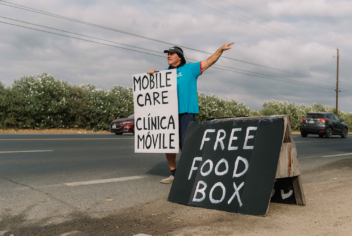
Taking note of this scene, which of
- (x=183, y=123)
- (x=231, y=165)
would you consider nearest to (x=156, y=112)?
(x=183, y=123)

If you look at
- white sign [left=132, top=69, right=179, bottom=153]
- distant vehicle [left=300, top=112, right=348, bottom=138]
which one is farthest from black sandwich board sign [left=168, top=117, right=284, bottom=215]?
distant vehicle [left=300, top=112, right=348, bottom=138]

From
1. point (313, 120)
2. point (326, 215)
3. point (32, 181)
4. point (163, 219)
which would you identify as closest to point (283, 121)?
point (326, 215)

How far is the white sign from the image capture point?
512cm

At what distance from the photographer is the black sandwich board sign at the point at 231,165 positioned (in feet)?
12.1

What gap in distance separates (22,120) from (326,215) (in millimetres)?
23383

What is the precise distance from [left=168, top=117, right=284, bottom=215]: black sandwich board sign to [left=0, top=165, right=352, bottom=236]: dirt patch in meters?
0.15

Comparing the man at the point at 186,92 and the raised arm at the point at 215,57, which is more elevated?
the raised arm at the point at 215,57

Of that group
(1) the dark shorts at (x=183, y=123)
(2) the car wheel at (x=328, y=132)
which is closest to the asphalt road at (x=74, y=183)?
(1) the dark shorts at (x=183, y=123)

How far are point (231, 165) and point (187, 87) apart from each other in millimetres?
1586

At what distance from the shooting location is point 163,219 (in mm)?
3578

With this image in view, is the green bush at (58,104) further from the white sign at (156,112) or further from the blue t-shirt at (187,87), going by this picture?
the blue t-shirt at (187,87)

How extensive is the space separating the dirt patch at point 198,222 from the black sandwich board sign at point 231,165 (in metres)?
0.15

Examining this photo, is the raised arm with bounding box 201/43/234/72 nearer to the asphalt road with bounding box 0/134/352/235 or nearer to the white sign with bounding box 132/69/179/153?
the white sign with bounding box 132/69/179/153

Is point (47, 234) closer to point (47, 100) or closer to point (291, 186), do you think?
point (291, 186)
